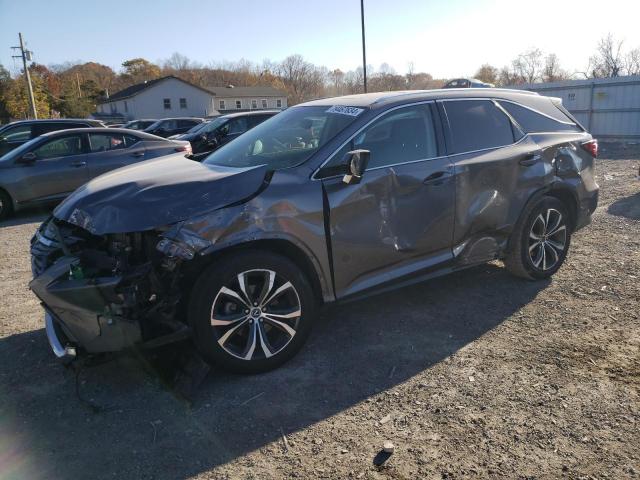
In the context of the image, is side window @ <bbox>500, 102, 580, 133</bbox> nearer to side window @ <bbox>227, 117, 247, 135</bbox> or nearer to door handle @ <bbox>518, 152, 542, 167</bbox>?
door handle @ <bbox>518, 152, 542, 167</bbox>

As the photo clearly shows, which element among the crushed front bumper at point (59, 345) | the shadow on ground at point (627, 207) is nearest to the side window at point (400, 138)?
the crushed front bumper at point (59, 345)

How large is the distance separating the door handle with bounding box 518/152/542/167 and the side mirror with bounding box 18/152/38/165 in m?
8.29

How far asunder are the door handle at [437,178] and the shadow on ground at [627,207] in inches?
184

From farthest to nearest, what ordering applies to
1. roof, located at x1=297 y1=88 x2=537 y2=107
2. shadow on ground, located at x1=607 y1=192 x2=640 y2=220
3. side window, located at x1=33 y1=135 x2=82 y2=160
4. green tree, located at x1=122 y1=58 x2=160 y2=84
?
green tree, located at x1=122 y1=58 x2=160 y2=84
side window, located at x1=33 y1=135 x2=82 y2=160
shadow on ground, located at x1=607 y1=192 x2=640 y2=220
roof, located at x1=297 y1=88 x2=537 y2=107

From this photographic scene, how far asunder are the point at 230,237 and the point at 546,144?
3263 mm

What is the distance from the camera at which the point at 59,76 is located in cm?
9519

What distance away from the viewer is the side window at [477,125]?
4289 millimetres

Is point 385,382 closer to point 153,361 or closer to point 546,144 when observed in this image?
point 153,361

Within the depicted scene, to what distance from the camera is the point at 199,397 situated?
3.24m

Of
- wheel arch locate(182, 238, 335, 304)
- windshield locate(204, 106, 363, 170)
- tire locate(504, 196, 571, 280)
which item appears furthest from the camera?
tire locate(504, 196, 571, 280)

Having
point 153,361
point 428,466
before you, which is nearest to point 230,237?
point 153,361

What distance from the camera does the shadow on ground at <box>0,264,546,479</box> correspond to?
8.89 ft

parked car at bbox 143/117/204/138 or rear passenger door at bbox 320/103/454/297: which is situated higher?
parked car at bbox 143/117/204/138

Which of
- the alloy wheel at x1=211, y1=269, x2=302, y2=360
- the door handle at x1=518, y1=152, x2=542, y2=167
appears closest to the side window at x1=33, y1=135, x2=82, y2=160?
the alloy wheel at x1=211, y1=269, x2=302, y2=360
